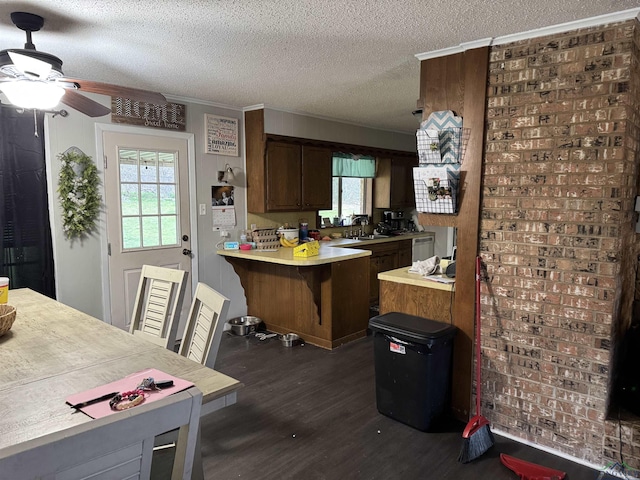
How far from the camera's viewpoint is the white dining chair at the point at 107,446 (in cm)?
71

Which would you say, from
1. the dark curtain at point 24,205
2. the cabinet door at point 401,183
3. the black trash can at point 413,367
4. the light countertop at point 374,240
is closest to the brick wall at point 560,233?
the black trash can at point 413,367

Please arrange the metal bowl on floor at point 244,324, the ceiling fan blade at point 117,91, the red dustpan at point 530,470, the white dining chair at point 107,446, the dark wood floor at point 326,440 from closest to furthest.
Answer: the white dining chair at point 107,446 < the ceiling fan blade at point 117,91 < the red dustpan at point 530,470 < the dark wood floor at point 326,440 < the metal bowl on floor at point 244,324

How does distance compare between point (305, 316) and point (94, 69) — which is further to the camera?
point (305, 316)

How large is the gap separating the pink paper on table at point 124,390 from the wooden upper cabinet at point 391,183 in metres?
5.12

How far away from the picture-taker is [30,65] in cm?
184

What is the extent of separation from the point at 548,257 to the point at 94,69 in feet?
10.7

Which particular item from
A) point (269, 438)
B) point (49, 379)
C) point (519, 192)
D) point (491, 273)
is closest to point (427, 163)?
point (519, 192)

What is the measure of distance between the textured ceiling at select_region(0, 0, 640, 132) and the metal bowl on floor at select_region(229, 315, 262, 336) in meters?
2.29

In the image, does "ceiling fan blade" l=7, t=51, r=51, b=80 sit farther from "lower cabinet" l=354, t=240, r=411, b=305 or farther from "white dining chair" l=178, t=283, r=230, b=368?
"lower cabinet" l=354, t=240, r=411, b=305

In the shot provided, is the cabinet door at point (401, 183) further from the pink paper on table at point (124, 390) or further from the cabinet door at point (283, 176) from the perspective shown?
the pink paper on table at point (124, 390)

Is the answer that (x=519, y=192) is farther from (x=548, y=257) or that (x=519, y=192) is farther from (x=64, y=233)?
(x=64, y=233)

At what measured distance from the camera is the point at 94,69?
10.4 feet

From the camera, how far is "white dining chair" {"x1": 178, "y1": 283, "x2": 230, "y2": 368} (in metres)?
1.88

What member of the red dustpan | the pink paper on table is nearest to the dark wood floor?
the red dustpan
